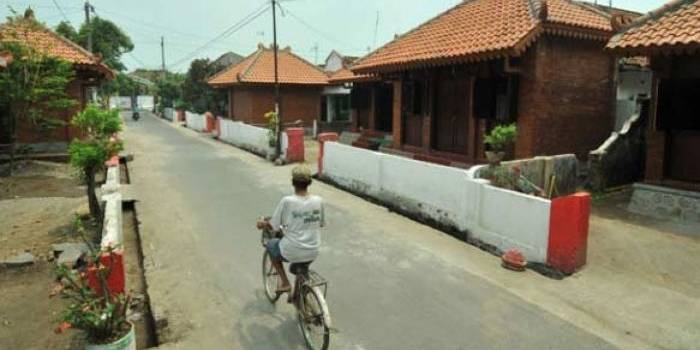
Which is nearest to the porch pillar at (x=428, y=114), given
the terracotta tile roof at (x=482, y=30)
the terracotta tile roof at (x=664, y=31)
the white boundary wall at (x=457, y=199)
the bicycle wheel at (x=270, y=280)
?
the terracotta tile roof at (x=482, y=30)

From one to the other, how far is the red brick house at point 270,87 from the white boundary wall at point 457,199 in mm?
15494

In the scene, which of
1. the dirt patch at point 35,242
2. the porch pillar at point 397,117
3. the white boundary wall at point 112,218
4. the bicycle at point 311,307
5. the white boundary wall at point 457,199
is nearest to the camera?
the bicycle at point 311,307

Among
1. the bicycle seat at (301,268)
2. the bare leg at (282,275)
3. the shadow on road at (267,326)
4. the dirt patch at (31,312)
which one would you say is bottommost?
the dirt patch at (31,312)

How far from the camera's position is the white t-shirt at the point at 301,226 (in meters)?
4.67

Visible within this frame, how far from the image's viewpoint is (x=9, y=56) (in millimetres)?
13820

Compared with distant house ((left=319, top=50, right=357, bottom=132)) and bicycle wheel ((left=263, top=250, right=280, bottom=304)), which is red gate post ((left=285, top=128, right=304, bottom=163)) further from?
bicycle wheel ((left=263, top=250, right=280, bottom=304))

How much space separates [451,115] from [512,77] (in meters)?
2.60

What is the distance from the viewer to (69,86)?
1731 centimetres

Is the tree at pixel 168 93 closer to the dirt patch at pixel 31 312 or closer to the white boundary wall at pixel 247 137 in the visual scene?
the white boundary wall at pixel 247 137

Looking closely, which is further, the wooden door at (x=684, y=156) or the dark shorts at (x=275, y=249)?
the wooden door at (x=684, y=156)

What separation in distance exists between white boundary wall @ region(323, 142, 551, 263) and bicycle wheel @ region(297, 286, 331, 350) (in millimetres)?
3723

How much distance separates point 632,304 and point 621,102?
9.06 meters

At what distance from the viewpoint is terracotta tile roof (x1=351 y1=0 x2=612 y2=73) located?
1070 centimetres

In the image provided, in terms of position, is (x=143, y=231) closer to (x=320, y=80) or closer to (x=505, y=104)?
(x=505, y=104)
